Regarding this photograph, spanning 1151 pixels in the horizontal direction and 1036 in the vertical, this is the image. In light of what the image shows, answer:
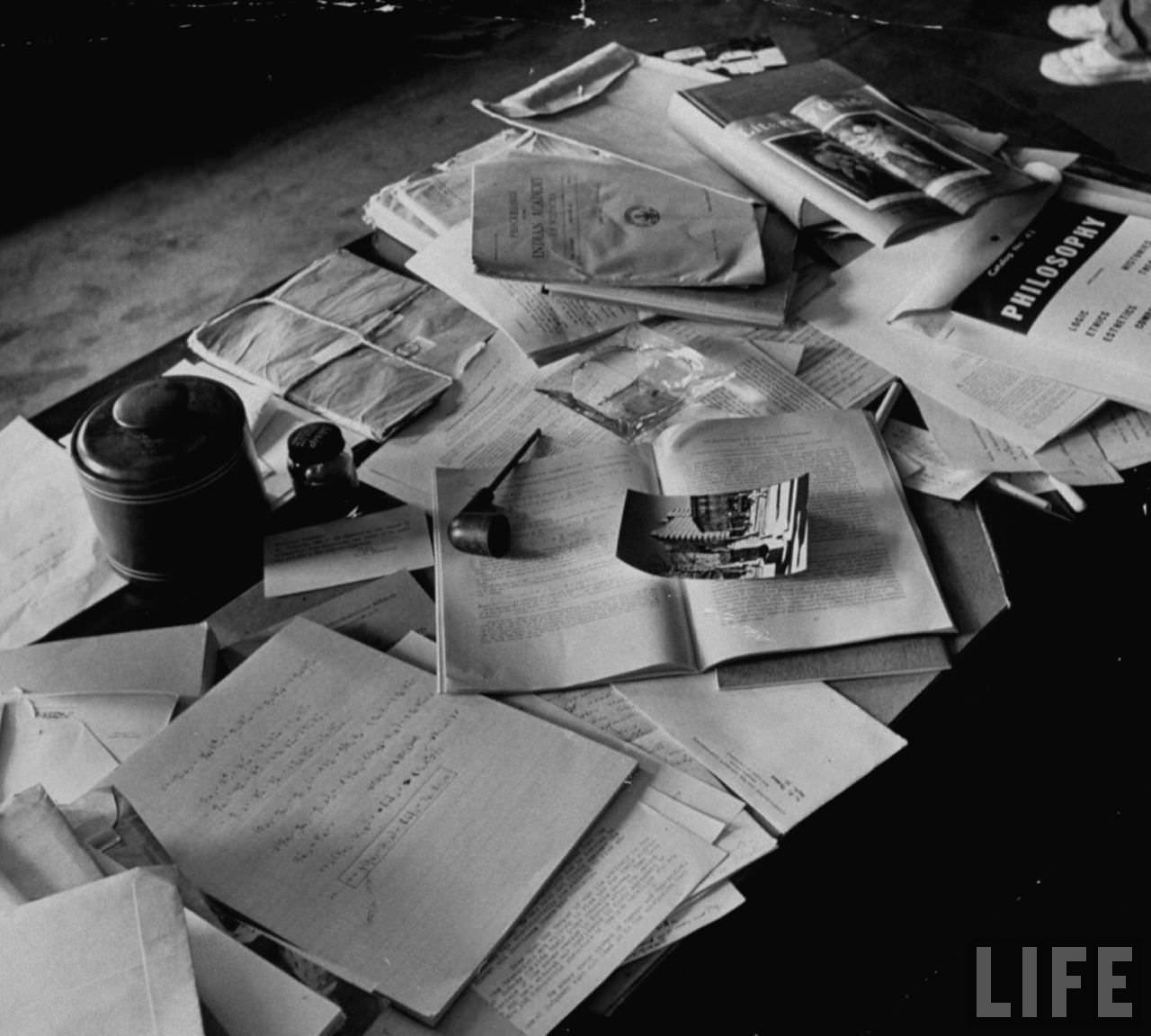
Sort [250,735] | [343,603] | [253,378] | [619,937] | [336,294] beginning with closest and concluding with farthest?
[619,937], [250,735], [343,603], [253,378], [336,294]

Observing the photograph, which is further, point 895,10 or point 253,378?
A: point 895,10

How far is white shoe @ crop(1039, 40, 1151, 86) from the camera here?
2766 millimetres

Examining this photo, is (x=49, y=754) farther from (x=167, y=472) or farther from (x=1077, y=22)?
(x=1077, y=22)

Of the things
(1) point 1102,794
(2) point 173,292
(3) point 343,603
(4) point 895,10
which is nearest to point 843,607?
(1) point 1102,794

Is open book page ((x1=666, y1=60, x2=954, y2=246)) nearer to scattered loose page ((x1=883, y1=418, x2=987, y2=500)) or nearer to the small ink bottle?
scattered loose page ((x1=883, y1=418, x2=987, y2=500))

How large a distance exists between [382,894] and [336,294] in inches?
29.0

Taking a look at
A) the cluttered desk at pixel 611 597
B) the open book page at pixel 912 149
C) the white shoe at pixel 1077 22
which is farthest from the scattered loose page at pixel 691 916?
the white shoe at pixel 1077 22

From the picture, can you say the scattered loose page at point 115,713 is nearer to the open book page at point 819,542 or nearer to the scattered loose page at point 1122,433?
the open book page at point 819,542

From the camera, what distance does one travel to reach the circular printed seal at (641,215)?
1.26 meters

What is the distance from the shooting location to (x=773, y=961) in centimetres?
74

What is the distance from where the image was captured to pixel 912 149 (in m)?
1.29

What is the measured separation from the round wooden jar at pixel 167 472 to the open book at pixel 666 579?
18 cm

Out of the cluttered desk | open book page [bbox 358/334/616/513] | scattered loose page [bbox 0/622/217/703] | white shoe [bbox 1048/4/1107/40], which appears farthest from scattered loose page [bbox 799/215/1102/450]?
white shoe [bbox 1048/4/1107/40]

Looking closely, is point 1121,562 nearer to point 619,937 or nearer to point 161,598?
point 619,937
